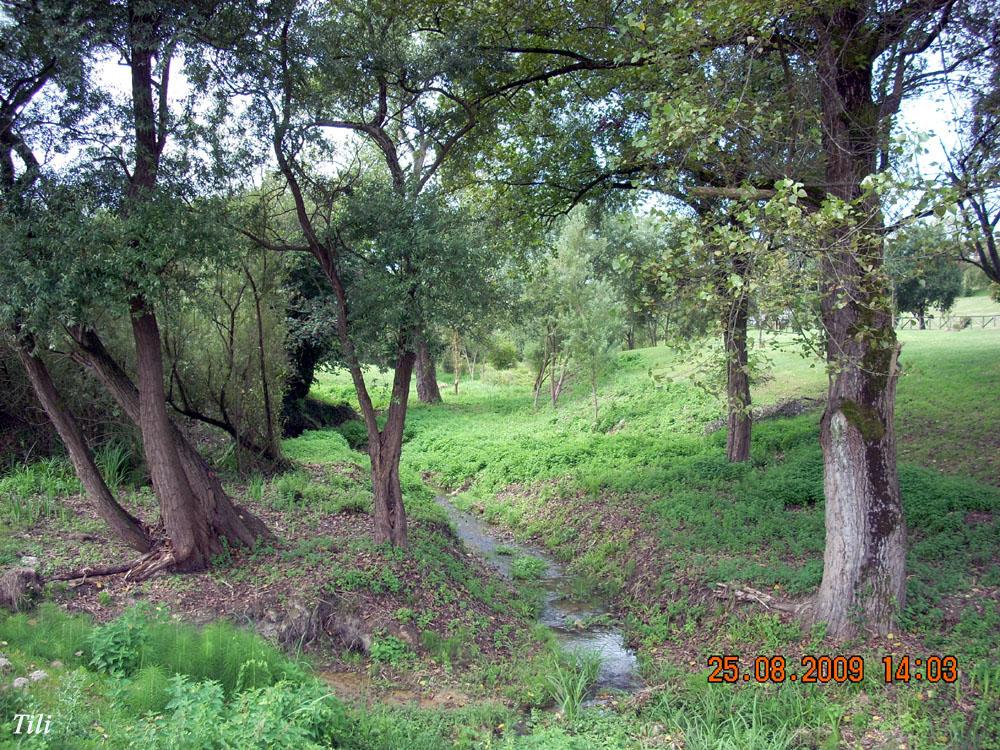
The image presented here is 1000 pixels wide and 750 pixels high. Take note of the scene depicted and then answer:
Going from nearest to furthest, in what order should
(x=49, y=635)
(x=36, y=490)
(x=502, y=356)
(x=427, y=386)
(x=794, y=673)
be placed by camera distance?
(x=49, y=635), (x=794, y=673), (x=36, y=490), (x=427, y=386), (x=502, y=356)

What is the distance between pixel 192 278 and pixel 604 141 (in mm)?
7544

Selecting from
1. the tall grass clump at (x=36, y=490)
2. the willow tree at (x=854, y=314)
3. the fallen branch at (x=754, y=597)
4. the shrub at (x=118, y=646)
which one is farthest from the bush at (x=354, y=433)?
the willow tree at (x=854, y=314)

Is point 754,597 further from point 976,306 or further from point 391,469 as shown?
point 976,306

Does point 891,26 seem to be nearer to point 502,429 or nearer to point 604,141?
point 604,141

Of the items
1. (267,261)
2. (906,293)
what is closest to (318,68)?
(267,261)

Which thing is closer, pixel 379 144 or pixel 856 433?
pixel 856 433

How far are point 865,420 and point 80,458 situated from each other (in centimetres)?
963

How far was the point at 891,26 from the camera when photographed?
8336mm

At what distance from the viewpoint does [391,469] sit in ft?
32.9

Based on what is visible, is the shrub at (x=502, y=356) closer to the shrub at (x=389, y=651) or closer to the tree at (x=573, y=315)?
the tree at (x=573, y=315)

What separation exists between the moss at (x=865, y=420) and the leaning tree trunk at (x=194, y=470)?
26.3 ft

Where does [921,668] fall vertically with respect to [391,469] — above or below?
below

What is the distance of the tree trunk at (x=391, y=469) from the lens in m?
9.95

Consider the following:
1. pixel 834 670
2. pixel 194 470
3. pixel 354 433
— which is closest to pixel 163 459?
pixel 194 470
